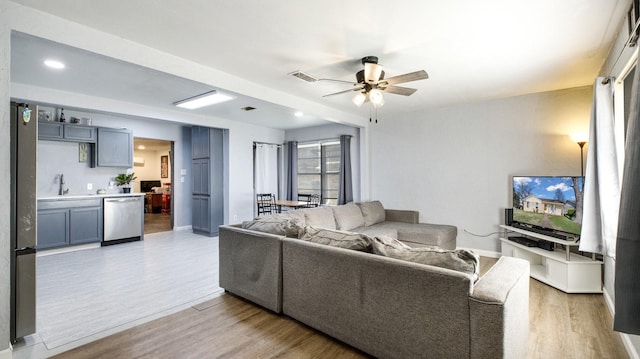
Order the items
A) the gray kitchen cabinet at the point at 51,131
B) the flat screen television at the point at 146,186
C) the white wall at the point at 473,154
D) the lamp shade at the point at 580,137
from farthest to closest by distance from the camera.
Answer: the flat screen television at the point at 146,186
the gray kitchen cabinet at the point at 51,131
the white wall at the point at 473,154
the lamp shade at the point at 580,137

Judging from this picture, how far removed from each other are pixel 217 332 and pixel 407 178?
426cm

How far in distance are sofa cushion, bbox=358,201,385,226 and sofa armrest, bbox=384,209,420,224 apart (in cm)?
15

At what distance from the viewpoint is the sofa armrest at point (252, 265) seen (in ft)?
8.64

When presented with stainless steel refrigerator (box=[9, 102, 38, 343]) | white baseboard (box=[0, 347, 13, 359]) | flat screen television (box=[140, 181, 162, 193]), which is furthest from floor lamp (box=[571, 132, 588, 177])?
flat screen television (box=[140, 181, 162, 193])

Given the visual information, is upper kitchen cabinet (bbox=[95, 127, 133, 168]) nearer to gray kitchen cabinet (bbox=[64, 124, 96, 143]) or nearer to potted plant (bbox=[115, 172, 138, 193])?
gray kitchen cabinet (bbox=[64, 124, 96, 143])

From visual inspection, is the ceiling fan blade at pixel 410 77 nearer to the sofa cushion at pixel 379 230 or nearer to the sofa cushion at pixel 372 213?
the sofa cushion at pixel 379 230

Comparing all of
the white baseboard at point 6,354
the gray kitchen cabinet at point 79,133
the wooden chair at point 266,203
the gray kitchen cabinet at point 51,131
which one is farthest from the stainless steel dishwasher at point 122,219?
the white baseboard at point 6,354

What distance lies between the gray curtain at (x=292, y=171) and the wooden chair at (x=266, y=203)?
46 centimetres

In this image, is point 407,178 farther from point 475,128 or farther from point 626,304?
point 626,304

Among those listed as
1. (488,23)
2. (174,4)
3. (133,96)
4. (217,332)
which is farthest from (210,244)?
(488,23)

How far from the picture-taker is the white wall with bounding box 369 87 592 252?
165 inches

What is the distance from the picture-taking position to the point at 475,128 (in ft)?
16.0

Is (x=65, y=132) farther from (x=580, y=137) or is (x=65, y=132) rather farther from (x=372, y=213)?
(x=580, y=137)

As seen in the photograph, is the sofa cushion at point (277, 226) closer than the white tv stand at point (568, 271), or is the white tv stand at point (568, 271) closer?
the sofa cushion at point (277, 226)
